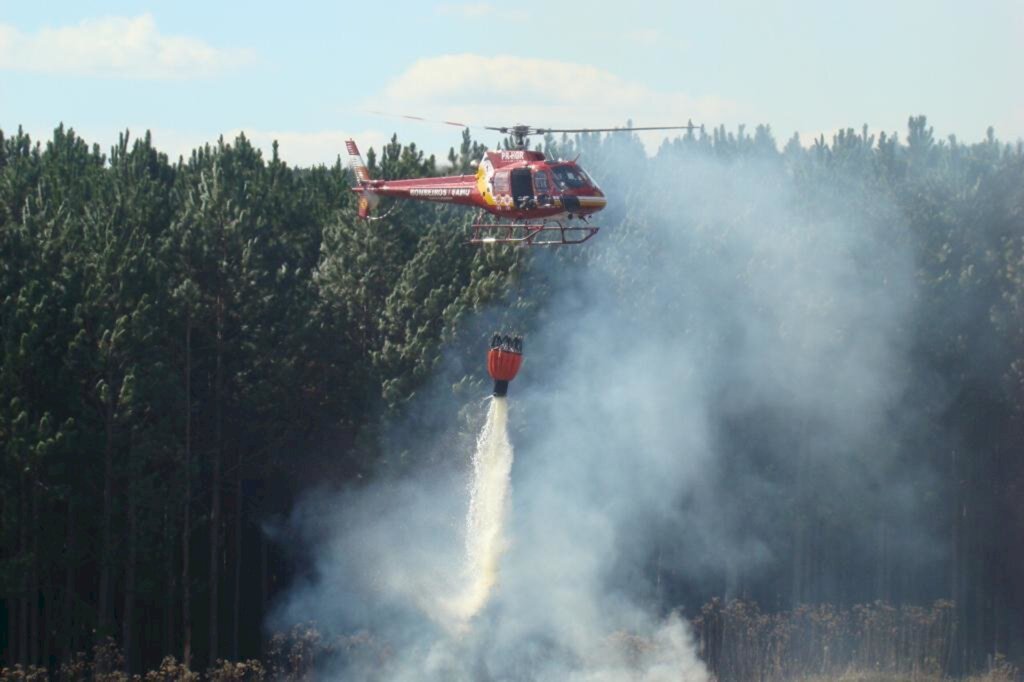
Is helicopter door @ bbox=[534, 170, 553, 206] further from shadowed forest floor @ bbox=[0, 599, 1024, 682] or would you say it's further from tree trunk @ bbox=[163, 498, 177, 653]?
shadowed forest floor @ bbox=[0, 599, 1024, 682]

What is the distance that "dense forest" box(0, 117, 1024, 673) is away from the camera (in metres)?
51.3

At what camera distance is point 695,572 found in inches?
2603

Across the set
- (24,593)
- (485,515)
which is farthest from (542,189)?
(24,593)

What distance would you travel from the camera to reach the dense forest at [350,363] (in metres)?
51.3

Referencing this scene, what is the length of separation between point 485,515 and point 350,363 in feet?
29.4

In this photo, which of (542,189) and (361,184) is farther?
(361,184)

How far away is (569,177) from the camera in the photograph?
42031 mm

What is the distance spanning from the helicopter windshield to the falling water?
12.4 m

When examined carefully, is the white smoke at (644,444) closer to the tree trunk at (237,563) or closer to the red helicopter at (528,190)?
the tree trunk at (237,563)

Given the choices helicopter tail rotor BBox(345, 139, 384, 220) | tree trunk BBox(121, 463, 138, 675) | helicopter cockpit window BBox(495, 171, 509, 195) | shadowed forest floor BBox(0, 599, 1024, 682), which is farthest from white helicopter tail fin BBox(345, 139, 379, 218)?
shadowed forest floor BBox(0, 599, 1024, 682)

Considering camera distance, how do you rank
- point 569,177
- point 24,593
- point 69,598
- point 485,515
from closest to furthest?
1. point 569,177
2. point 24,593
3. point 69,598
4. point 485,515

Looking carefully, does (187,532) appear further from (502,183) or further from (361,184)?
(502,183)

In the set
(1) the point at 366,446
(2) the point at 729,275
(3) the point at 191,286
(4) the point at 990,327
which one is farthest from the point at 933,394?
(3) the point at 191,286

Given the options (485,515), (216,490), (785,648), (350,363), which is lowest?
(785,648)
